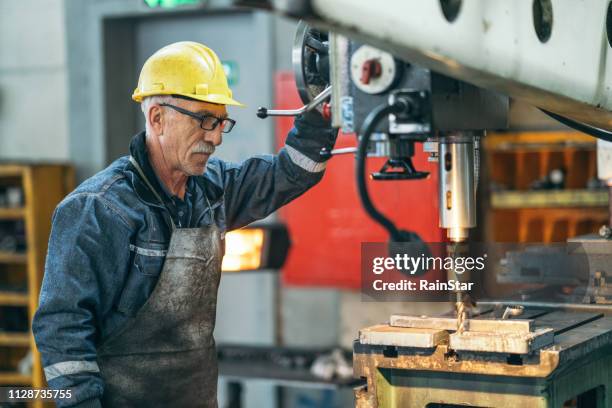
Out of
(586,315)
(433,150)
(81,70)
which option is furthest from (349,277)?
(433,150)

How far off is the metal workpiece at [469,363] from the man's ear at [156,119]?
33.2 inches

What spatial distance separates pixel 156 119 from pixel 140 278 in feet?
1.41

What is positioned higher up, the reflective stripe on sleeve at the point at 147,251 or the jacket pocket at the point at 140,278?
the reflective stripe on sleeve at the point at 147,251

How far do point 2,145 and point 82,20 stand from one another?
91 centimetres

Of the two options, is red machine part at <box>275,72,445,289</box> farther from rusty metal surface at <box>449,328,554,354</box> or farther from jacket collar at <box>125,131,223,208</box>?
rusty metal surface at <box>449,328,554,354</box>

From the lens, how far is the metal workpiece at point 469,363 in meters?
2.00

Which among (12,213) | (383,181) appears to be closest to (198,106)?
(383,181)

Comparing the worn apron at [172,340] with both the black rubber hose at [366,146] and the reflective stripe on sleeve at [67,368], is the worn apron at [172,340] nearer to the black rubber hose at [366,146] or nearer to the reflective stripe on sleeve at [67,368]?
the reflective stripe on sleeve at [67,368]

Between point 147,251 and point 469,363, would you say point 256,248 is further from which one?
point 469,363

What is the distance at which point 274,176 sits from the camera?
2830 millimetres

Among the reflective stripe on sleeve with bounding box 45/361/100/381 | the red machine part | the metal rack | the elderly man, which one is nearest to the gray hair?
the elderly man

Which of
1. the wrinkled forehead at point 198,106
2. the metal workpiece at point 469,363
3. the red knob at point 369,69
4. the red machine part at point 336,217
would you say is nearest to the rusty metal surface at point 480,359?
the metal workpiece at point 469,363

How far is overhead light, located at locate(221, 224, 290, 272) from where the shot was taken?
3674 millimetres

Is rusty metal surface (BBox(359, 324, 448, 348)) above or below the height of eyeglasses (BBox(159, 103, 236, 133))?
below
